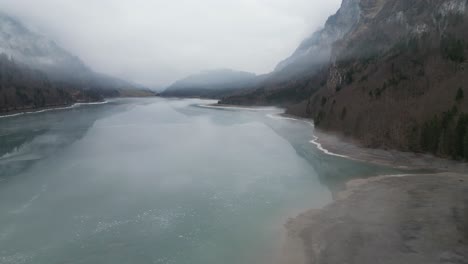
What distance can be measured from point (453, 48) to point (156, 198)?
271ft

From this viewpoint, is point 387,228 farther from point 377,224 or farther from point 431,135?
point 431,135

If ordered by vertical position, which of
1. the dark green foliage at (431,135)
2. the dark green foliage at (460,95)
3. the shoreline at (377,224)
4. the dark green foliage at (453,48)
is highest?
the dark green foliage at (453,48)

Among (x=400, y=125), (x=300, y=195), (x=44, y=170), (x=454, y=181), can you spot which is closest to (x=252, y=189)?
(x=300, y=195)

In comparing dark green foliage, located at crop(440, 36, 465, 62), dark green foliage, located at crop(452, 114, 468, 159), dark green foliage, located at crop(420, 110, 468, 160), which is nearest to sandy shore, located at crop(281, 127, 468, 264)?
dark green foliage, located at crop(452, 114, 468, 159)

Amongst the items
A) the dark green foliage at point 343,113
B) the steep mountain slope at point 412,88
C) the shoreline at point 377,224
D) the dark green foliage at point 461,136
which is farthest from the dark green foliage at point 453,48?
the shoreline at point 377,224

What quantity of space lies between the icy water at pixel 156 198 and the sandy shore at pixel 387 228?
2048mm

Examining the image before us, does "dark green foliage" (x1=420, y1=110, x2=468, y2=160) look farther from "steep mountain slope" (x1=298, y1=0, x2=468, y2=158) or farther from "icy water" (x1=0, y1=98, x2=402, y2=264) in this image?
"icy water" (x1=0, y1=98, x2=402, y2=264)

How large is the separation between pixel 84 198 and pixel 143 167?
1529 centimetres

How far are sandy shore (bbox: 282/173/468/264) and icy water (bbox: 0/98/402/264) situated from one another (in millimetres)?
2048

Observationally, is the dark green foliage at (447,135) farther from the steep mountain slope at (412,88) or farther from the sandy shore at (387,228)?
the sandy shore at (387,228)

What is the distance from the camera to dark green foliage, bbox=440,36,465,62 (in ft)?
265

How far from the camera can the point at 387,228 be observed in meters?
27.0

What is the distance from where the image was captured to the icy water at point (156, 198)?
25156 mm

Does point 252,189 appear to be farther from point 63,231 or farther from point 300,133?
point 300,133
